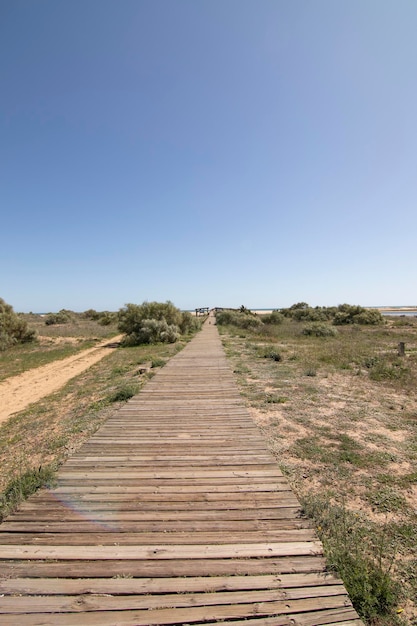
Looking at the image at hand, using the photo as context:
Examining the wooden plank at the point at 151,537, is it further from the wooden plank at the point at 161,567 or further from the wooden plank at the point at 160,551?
the wooden plank at the point at 161,567

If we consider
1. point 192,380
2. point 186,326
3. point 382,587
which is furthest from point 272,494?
point 186,326

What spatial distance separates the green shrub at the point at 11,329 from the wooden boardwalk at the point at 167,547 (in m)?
22.4

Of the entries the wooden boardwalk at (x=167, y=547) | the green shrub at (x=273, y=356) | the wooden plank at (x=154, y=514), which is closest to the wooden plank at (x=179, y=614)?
the wooden boardwalk at (x=167, y=547)

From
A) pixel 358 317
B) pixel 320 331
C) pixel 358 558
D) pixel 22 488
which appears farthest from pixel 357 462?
pixel 358 317

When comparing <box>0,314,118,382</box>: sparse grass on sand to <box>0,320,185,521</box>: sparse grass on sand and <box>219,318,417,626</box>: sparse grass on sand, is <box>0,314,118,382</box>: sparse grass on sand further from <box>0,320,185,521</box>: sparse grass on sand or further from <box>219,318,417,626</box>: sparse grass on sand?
<box>219,318,417,626</box>: sparse grass on sand

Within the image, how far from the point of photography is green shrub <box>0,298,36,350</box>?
22.3 meters

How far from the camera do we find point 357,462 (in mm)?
4852

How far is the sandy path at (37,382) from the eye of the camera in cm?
1005

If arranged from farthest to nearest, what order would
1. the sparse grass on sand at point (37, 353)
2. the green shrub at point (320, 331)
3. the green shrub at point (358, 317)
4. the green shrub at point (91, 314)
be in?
1. the green shrub at point (91, 314)
2. the green shrub at point (358, 317)
3. the green shrub at point (320, 331)
4. the sparse grass on sand at point (37, 353)

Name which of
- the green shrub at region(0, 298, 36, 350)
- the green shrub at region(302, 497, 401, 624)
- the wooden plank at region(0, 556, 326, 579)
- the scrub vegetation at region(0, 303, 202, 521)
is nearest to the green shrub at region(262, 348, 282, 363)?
the scrub vegetation at region(0, 303, 202, 521)

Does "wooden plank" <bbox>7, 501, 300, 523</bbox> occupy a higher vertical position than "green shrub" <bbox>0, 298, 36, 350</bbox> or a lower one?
lower

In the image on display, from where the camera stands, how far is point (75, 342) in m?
25.3

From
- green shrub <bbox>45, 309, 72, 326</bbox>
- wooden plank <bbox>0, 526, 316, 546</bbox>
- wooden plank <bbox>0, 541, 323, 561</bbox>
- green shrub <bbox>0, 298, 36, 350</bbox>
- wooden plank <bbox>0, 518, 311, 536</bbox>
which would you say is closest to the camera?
wooden plank <bbox>0, 541, 323, 561</bbox>

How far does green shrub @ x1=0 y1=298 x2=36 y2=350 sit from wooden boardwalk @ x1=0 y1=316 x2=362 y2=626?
73.6 feet
